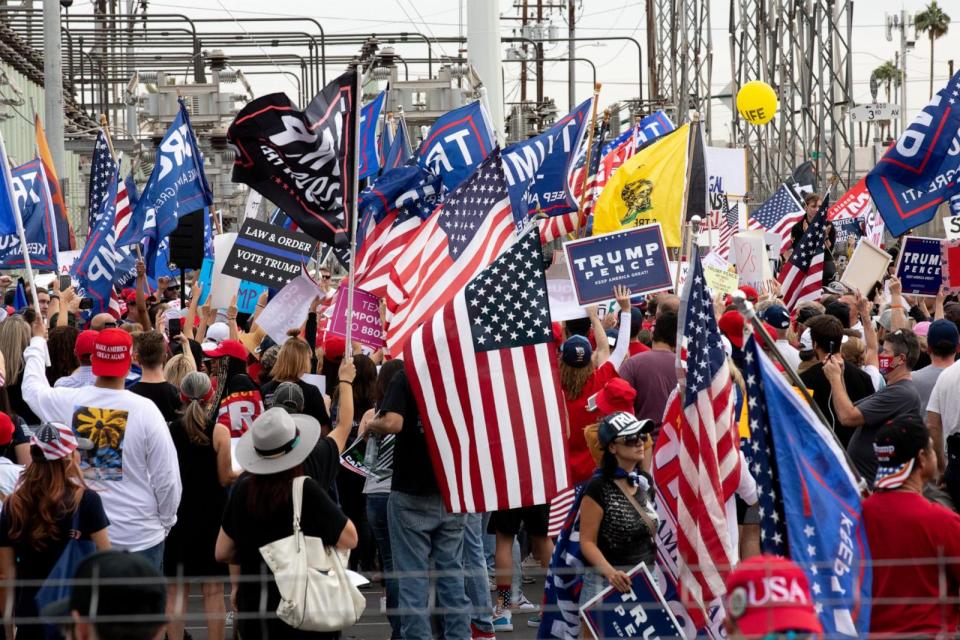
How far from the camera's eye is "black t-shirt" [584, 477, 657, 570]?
6.45 metres

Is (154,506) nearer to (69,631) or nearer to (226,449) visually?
(226,449)

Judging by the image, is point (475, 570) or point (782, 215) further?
point (782, 215)

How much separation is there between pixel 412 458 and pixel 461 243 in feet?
8.08

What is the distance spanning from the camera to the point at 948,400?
8016 millimetres

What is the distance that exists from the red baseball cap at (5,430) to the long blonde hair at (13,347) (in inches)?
73.8

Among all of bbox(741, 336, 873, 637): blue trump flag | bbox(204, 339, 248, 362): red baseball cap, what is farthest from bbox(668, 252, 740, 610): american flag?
bbox(204, 339, 248, 362): red baseball cap

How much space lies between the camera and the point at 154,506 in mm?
7184

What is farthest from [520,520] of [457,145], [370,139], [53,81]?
[53,81]

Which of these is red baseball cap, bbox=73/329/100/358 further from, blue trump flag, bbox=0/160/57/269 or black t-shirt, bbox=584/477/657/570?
blue trump flag, bbox=0/160/57/269

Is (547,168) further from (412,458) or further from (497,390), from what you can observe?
(497,390)

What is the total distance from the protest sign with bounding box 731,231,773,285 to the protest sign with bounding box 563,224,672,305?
504 cm

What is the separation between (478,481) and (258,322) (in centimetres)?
462

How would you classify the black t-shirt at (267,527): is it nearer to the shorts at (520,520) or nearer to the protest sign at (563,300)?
the shorts at (520,520)

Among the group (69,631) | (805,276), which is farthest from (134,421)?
(805,276)
